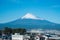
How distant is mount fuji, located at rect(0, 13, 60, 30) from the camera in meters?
2.75

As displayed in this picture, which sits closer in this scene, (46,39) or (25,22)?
(46,39)

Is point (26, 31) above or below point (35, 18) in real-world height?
below

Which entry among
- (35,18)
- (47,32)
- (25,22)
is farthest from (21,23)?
(47,32)

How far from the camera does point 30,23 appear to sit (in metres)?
2.84

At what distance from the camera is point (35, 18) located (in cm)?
283

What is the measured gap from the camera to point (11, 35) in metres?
2.73

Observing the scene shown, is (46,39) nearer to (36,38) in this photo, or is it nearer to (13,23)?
(36,38)

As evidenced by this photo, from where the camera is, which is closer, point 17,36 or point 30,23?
point 17,36

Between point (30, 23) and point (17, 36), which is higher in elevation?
point (30, 23)

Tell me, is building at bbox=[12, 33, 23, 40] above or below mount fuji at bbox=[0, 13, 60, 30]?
below

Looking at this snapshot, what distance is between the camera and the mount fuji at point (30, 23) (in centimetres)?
275

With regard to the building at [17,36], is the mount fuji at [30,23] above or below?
above

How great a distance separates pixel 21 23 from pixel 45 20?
0.43m

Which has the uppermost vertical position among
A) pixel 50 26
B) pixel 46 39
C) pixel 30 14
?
pixel 30 14
